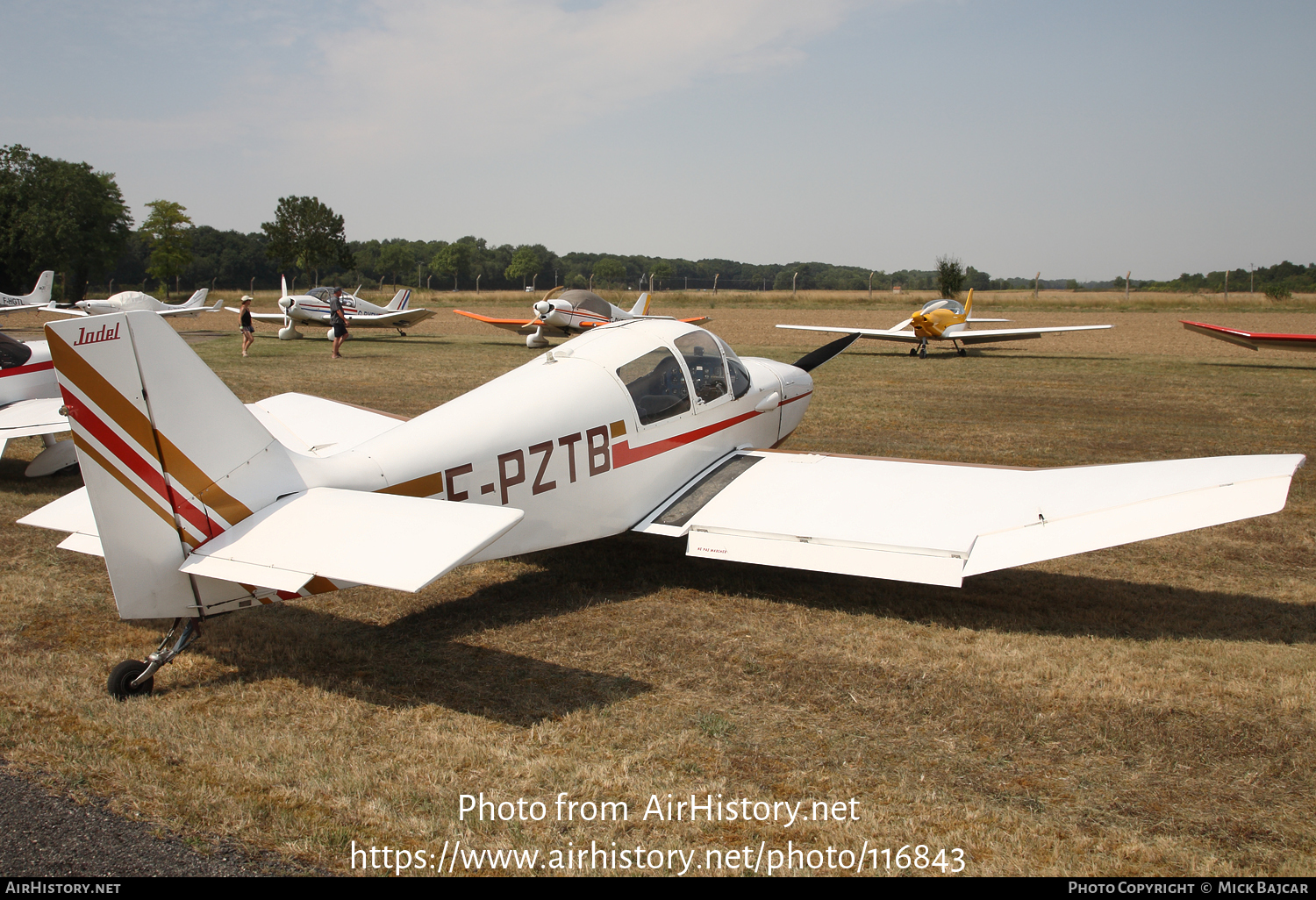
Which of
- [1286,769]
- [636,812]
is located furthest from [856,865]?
[1286,769]

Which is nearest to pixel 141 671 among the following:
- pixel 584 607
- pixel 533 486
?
pixel 533 486

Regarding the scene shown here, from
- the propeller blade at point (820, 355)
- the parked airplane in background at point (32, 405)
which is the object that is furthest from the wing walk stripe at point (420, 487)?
the parked airplane in background at point (32, 405)

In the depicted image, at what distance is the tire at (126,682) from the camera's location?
3.87m

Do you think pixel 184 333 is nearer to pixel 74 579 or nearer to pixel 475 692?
pixel 74 579

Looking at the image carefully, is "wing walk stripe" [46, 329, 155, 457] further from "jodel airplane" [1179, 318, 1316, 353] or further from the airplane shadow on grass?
"jodel airplane" [1179, 318, 1316, 353]

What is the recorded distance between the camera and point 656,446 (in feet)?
19.1

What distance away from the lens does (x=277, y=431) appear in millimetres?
6949

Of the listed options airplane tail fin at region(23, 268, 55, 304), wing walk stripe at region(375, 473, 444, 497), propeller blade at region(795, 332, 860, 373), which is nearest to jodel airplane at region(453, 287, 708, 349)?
propeller blade at region(795, 332, 860, 373)

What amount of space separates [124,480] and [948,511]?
431 cm

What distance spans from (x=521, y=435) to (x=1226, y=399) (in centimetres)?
1433

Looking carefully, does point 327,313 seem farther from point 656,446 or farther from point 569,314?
point 656,446

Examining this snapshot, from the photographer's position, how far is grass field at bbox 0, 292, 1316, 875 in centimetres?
300

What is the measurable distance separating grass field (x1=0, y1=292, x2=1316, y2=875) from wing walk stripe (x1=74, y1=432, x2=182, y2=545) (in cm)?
76

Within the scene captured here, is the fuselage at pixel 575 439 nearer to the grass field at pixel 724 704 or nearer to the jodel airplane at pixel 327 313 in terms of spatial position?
the grass field at pixel 724 704
